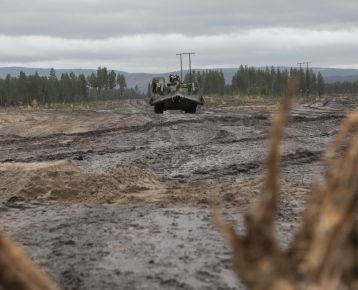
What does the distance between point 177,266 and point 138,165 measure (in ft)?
24.4

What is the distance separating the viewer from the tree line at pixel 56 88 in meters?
105

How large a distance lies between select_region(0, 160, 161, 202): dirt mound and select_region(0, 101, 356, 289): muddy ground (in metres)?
0.02

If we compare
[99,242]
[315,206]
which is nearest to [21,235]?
[99,242]

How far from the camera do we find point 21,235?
290 inches

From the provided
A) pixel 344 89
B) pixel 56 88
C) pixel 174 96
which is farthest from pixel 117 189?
pixel 344 89

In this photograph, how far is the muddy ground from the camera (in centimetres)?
584

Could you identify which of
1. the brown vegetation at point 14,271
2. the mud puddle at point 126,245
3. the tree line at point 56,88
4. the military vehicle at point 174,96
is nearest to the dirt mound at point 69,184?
the mud puddle at point 126,245

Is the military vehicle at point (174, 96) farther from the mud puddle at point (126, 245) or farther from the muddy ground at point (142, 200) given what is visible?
the mud puddle at point (126, 245)

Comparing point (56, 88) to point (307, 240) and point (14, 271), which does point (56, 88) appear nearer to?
point (14, 271)

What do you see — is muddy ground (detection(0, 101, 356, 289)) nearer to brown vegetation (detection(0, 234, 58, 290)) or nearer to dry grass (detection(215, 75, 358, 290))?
dry grass (detection(215, 75, 358, 290))

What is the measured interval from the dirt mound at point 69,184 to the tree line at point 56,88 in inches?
3759

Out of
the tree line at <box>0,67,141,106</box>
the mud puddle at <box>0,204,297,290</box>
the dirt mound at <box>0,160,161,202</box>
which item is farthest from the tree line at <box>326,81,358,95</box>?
the mud puddle at <box>0,204,297,290</box>

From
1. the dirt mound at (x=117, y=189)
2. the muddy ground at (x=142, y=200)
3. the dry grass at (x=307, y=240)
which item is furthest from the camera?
the dirt mound at (x=117, y=189)

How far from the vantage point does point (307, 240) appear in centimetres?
198
